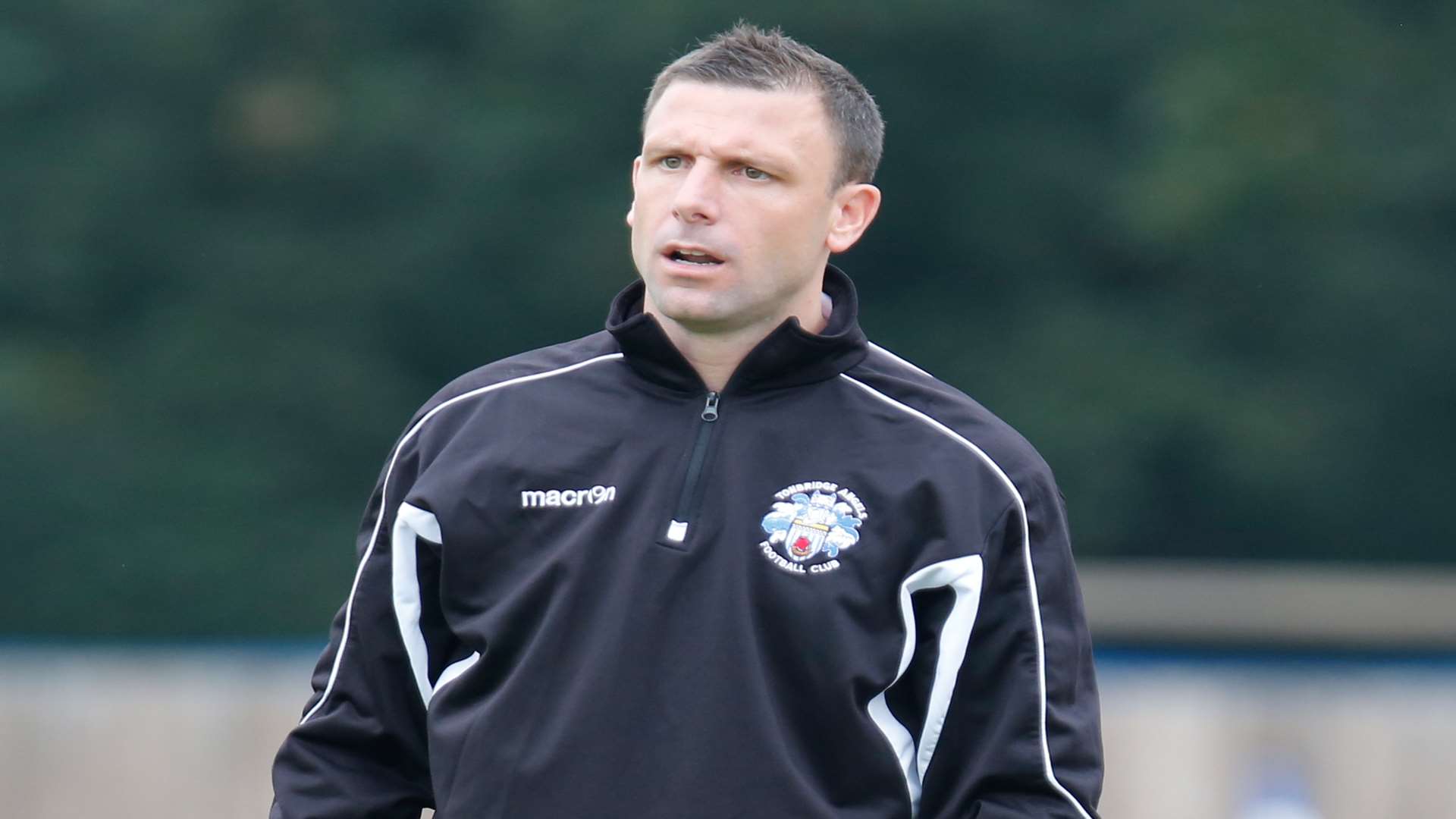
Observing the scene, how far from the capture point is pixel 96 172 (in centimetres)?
692

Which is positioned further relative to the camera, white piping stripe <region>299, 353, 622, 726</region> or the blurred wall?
the blurred wall

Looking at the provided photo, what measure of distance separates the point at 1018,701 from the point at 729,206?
1.99 feet

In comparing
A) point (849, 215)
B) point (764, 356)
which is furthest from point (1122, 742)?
point (764, 356)

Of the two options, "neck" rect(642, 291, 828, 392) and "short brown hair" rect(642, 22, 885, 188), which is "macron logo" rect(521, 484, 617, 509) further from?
"short brown hair" rect(642, 22, 885, 188)

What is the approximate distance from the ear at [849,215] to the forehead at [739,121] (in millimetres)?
68

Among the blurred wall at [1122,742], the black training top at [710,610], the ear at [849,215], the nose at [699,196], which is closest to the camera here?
the black training top at [710,610]

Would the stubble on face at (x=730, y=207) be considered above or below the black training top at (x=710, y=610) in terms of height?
above

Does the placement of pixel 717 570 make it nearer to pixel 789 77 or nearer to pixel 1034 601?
pixel 1034 601

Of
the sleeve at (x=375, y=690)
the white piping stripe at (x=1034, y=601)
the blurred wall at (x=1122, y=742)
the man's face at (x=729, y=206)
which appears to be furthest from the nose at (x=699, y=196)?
the blurred wall at (x=1122, y=742)

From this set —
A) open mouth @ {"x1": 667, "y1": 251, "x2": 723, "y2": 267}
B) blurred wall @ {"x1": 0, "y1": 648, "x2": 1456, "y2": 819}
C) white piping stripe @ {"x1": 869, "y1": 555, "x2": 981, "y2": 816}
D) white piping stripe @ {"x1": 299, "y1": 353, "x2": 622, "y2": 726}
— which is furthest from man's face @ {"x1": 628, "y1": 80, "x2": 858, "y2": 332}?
blurred wall @ {"x1": 0, "y1": 648, "x2": 1456, "y2": 819}

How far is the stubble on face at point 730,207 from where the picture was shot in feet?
6.86

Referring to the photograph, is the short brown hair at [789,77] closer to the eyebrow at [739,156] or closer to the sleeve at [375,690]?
the eyebrow at [739,156]

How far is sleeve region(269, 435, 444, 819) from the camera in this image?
2.11 meters

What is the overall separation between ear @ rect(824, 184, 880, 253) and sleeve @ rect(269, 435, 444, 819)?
54 cm
